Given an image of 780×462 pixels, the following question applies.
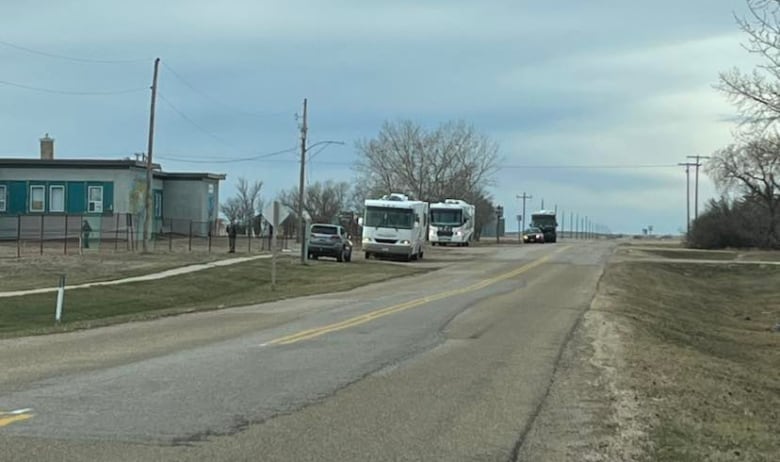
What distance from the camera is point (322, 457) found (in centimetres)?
694

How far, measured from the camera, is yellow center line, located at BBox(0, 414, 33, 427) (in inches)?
310

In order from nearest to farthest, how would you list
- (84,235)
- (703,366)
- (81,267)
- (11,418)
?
1. (11,418)
2. (703,366)
3. (81,267)
4. (84,235)

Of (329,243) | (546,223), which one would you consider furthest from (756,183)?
(329,243)

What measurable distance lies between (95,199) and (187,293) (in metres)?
29.2

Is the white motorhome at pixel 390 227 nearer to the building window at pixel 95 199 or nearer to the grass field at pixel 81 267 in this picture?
the grass field at pixel 81 267

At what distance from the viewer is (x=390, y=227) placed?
46.8 meters

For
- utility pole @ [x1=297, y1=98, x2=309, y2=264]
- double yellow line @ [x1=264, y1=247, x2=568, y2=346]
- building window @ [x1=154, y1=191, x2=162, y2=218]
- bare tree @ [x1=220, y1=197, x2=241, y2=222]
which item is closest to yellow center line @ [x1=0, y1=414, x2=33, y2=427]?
double yellow line @ [x1=264, y1=247, x2=568, y2=346]

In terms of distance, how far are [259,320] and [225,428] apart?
10.9 metres

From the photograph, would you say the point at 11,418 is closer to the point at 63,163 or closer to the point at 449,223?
the point at 63,163

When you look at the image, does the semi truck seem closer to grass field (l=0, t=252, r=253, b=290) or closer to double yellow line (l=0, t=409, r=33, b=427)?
grass field (l=0, t=252, r=253, b=290)

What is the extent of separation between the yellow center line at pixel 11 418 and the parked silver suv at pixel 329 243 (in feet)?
123

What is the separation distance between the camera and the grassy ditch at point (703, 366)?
810 cm

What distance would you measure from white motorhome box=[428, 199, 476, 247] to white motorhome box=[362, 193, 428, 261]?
19.1 metres

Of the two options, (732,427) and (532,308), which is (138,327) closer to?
(532,308)
